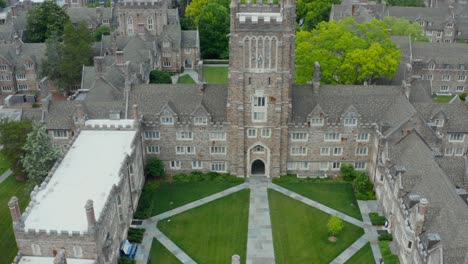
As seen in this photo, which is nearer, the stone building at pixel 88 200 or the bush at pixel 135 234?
the stone building at pixel 88 200

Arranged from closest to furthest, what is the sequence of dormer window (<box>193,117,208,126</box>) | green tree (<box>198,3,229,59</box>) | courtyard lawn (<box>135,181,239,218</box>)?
courtyard lawn (<box>135,181,239,218</box>) → dormer window (<box>193,117,208,126</box>) → green tree (<box>198,3,229,59</box>)

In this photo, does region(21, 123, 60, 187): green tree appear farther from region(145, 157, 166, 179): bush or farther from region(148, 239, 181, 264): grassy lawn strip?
region(148, 239, 181, 264): grassy lawn strip

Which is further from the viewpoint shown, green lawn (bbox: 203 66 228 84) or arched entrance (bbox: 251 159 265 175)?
green lawn (bbox: 203 66 228 84)

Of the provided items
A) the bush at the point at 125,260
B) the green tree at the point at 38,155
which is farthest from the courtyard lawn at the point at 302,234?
the green tree at the point at 38,155

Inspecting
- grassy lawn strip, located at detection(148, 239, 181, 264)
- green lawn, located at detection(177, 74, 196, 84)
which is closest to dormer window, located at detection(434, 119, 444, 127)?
grassy lawn strip, located at detection(148, 239, 181, 264)

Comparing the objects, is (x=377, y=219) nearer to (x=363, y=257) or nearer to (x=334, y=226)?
(x=334, y=226)

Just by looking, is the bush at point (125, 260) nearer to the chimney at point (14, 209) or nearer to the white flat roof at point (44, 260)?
the white flat roof at point (44, 260)

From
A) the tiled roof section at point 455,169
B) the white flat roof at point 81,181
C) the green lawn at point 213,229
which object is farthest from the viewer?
the tiled roof section at point 455,169

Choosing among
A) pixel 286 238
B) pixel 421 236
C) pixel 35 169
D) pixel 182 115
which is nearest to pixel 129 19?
pixel 182 115
